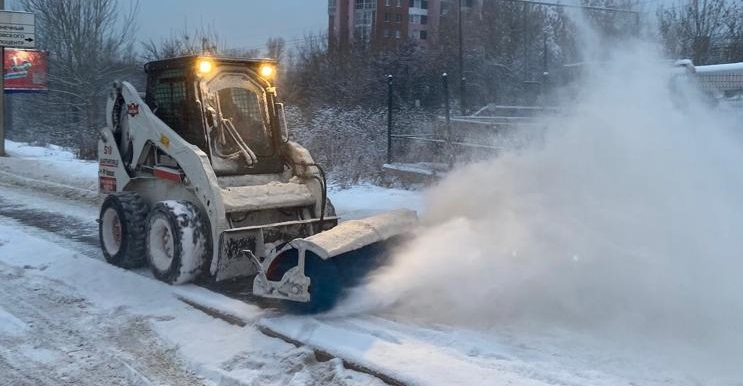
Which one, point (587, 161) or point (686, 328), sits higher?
point (587, 161)

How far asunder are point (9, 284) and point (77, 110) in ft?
87.2

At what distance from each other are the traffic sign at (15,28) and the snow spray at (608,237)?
2237 centimetres

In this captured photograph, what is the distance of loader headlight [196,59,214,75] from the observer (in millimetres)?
7305

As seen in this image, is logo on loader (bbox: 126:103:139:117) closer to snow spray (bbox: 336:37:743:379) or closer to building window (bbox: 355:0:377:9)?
snow spray (bbox: 336:37:743:379)

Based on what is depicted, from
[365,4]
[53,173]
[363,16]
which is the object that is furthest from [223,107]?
[365,4]

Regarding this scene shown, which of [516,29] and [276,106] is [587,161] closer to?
[276,106]

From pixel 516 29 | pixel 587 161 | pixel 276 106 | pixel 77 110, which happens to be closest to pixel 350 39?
pixel 516 29

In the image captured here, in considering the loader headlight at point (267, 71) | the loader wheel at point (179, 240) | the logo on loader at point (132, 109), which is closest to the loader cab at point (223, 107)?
the loader headlight at point (267, 71)

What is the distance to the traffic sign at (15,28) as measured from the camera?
24.3 meters

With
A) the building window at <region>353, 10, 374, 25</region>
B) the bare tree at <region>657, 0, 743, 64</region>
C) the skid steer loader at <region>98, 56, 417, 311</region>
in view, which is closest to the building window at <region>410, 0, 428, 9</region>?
the building window at <region>353, 10, 374, 25</region>

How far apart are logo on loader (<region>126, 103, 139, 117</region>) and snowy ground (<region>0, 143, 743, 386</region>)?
1.66 metres

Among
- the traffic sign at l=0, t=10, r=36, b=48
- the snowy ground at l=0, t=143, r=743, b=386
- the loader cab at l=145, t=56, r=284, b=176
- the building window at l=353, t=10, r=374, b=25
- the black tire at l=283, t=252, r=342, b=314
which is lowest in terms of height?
the snowy ground at l=0, t=143, r=743, b=386

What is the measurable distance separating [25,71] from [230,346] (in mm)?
27666

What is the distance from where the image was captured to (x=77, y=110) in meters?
31.6
